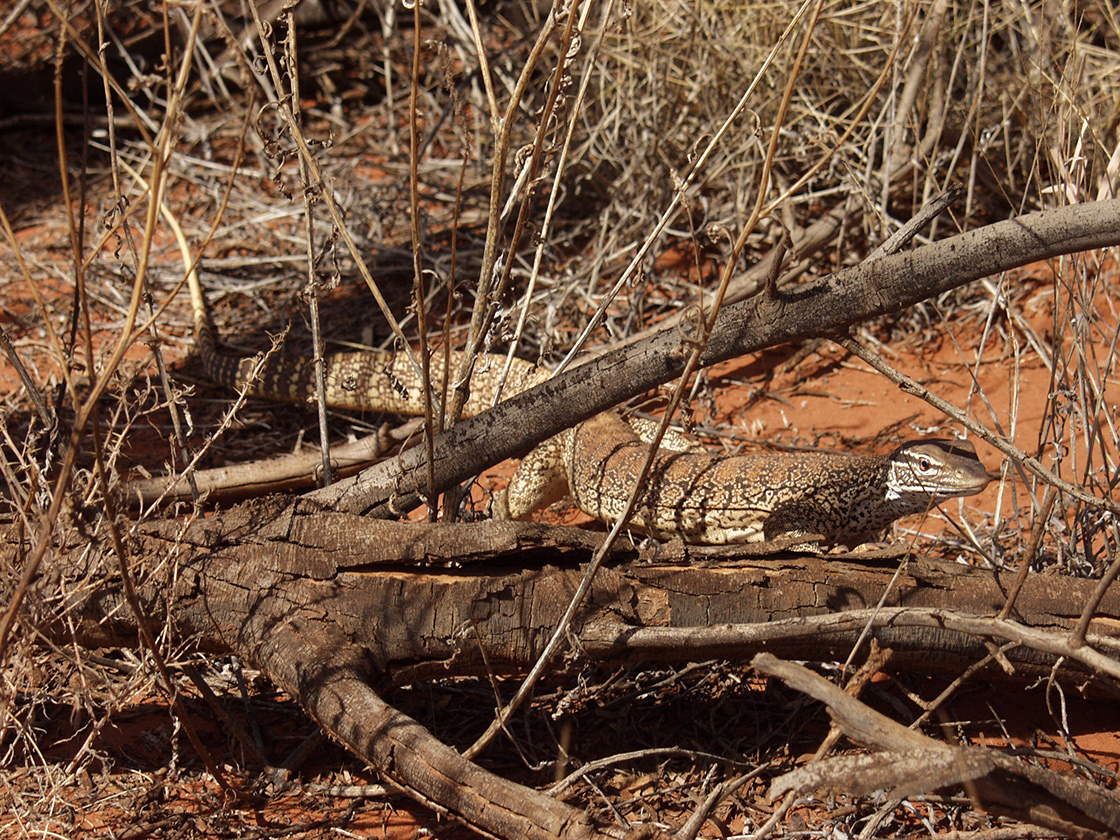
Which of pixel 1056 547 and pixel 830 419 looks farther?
pixel 830 419

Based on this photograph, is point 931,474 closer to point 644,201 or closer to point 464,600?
point 464,600

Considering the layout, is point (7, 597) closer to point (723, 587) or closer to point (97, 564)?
point (97, 564)

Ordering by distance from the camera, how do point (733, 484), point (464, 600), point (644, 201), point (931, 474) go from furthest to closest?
point (644, 201)
point (733, 484)
point (931, 474)
point (464, 600)

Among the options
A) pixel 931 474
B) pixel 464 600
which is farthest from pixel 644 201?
pixel 464 600

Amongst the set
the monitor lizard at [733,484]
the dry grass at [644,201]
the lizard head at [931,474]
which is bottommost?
the monitor lizard at [733,484]

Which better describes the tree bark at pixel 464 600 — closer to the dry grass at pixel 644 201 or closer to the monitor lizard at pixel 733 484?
the monitor lizard at pixel 733 484

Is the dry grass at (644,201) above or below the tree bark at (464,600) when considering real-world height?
above

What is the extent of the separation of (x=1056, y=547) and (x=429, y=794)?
270 cm

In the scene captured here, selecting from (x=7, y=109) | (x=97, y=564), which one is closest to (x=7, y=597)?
(x=97, y=564)

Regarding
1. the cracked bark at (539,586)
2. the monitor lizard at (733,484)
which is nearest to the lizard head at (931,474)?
the monitor lizard at (733,484)

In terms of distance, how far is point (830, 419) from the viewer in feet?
17.3

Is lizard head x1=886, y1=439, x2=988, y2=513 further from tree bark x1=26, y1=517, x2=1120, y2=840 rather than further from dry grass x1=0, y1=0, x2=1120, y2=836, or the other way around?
tree bark x1=26, y1=517, x2=1120, y2=840

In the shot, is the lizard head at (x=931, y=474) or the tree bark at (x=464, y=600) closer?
the tree bark at (x=464, y=600)

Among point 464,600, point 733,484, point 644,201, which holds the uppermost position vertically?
point 644,201
